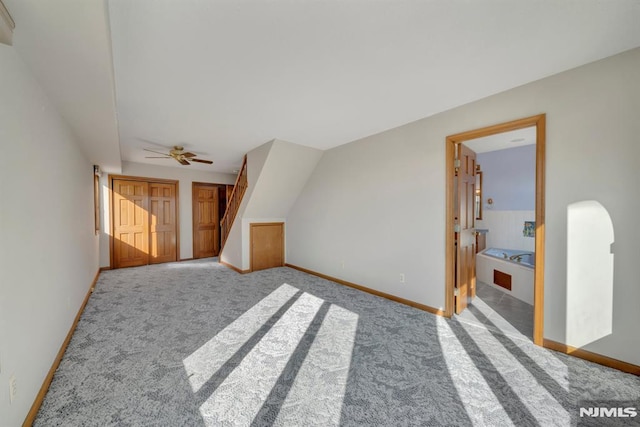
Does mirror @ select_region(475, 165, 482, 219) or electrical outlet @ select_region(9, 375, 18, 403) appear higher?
mirror @ select_region(475, 165, 482, 219)

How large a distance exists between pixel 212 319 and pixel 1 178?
211 cm

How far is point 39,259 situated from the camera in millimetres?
1727

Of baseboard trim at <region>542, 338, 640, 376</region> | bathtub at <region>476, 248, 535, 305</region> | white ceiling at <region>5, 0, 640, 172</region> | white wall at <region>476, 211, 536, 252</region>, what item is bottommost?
baseboard trim at <region>542, 338, 640, 376</region>

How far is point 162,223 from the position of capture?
5.83m

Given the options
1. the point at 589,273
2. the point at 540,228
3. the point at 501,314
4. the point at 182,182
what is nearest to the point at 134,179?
the point at 182,182

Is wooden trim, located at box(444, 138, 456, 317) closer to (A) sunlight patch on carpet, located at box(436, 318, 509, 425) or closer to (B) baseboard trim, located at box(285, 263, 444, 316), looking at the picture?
(B) baseboard trim, located at box(285, 263, 444, 316)

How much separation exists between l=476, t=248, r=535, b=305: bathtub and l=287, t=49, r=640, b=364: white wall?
1.47 meters

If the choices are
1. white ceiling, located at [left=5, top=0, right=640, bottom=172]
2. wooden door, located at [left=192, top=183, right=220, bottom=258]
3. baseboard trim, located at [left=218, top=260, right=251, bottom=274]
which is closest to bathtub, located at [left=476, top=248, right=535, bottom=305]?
white ceiling, located at [left=5, top=0, right=640, bottom=172]

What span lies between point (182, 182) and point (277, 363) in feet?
18.3

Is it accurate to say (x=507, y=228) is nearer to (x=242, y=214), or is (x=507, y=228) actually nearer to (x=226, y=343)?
(x=242, y=214)

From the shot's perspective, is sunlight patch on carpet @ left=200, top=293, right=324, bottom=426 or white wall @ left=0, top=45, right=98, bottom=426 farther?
sunlight patch on carpet @ left=200, top=293, right=324, bottom=426

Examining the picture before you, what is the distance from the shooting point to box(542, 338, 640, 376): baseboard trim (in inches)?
70.2

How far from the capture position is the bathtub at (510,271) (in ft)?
11.0

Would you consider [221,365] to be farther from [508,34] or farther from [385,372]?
[508,34]
